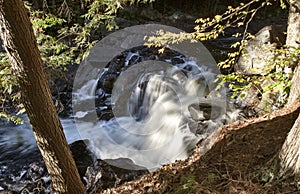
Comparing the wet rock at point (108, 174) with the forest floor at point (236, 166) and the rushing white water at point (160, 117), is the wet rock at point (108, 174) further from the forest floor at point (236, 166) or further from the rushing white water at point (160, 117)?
the forest floor at point (236, 166)

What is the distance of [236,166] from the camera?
3.19m

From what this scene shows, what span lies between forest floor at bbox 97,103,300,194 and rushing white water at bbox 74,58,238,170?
872mm

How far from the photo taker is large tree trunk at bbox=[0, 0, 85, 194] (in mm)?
2307

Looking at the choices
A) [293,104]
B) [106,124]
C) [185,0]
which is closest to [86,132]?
[106,124]

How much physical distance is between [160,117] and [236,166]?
11.8ft

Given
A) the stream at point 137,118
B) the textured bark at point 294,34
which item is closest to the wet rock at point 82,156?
the stream at point 137,118

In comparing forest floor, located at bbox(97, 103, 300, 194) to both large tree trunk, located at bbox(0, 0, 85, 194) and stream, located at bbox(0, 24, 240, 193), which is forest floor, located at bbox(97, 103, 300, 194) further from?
large tree trunk, located at bbox(0, 0, 85, 194)

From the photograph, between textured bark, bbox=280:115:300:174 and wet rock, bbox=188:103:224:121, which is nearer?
textured bark, bbox=280:115:300:174

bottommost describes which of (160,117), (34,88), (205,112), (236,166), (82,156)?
(82,156)

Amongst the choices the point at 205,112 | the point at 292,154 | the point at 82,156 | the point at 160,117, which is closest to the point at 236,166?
the point at 292,154

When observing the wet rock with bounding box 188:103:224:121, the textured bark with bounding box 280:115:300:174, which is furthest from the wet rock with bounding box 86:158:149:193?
the textured bark with bounding box 280:115:300:174

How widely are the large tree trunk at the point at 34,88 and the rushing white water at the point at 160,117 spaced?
2.34 metres

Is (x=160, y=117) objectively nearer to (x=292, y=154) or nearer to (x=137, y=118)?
(x=137, y=118)

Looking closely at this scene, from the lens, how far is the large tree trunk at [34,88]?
231 centimetres
